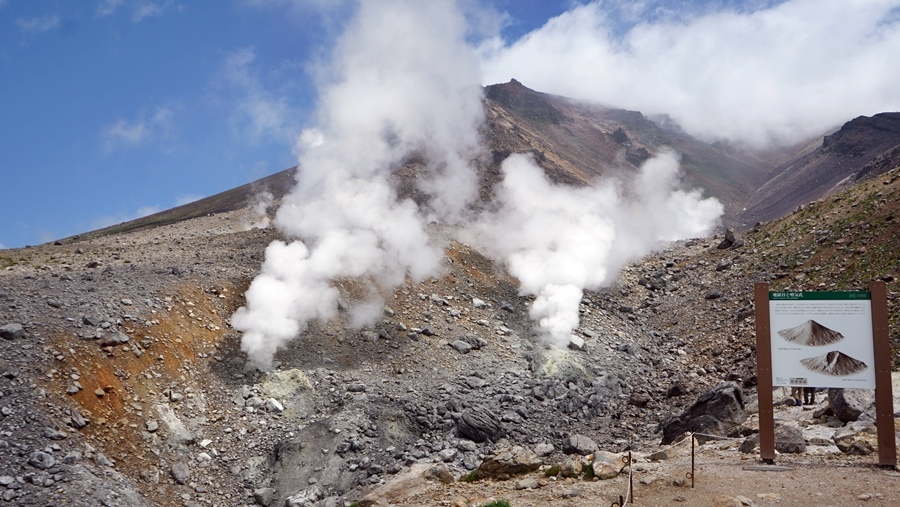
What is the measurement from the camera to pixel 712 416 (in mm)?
15930

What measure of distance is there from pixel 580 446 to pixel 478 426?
8.43ft

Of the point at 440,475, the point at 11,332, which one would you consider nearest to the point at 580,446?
the point at 440,475

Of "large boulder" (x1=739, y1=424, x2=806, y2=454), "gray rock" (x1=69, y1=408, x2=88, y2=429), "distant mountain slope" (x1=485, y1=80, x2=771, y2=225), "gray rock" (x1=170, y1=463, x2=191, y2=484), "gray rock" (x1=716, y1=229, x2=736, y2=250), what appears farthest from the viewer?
"distant mountain slope" (x1=485, y1=80, x2=771, y2=225)

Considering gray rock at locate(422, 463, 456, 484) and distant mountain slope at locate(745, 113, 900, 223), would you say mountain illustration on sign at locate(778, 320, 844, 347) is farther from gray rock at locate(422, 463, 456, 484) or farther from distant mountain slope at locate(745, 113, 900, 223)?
distant mountain slope at locate(745, 113, 900, 223)

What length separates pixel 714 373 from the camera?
2219cm

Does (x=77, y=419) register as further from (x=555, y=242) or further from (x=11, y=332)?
(x=555, y=242)

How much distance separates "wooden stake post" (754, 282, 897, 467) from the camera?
10938mm

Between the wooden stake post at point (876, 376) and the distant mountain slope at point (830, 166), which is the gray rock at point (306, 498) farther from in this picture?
the distant mountain slope at point (830, 166)

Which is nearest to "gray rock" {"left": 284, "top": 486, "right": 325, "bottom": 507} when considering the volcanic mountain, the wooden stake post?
the volcanic mountain

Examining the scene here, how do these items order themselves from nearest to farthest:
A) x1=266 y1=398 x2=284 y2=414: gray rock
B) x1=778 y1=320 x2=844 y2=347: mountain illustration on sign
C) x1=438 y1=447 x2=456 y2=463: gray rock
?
x1=778 y1=320 x2=844 y2=347: mountain illustration on sign < x1=438 y1=447 x2=456 y2=463: gray rock < x1=266 y1=398 x2=284 y2=414: gray rock

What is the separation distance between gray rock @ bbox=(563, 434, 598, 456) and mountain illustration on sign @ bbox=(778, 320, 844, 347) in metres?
5.85

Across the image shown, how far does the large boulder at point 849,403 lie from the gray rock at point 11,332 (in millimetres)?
18883

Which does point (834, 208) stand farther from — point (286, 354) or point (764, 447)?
point (286, 354)

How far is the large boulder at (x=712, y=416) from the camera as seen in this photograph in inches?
619
